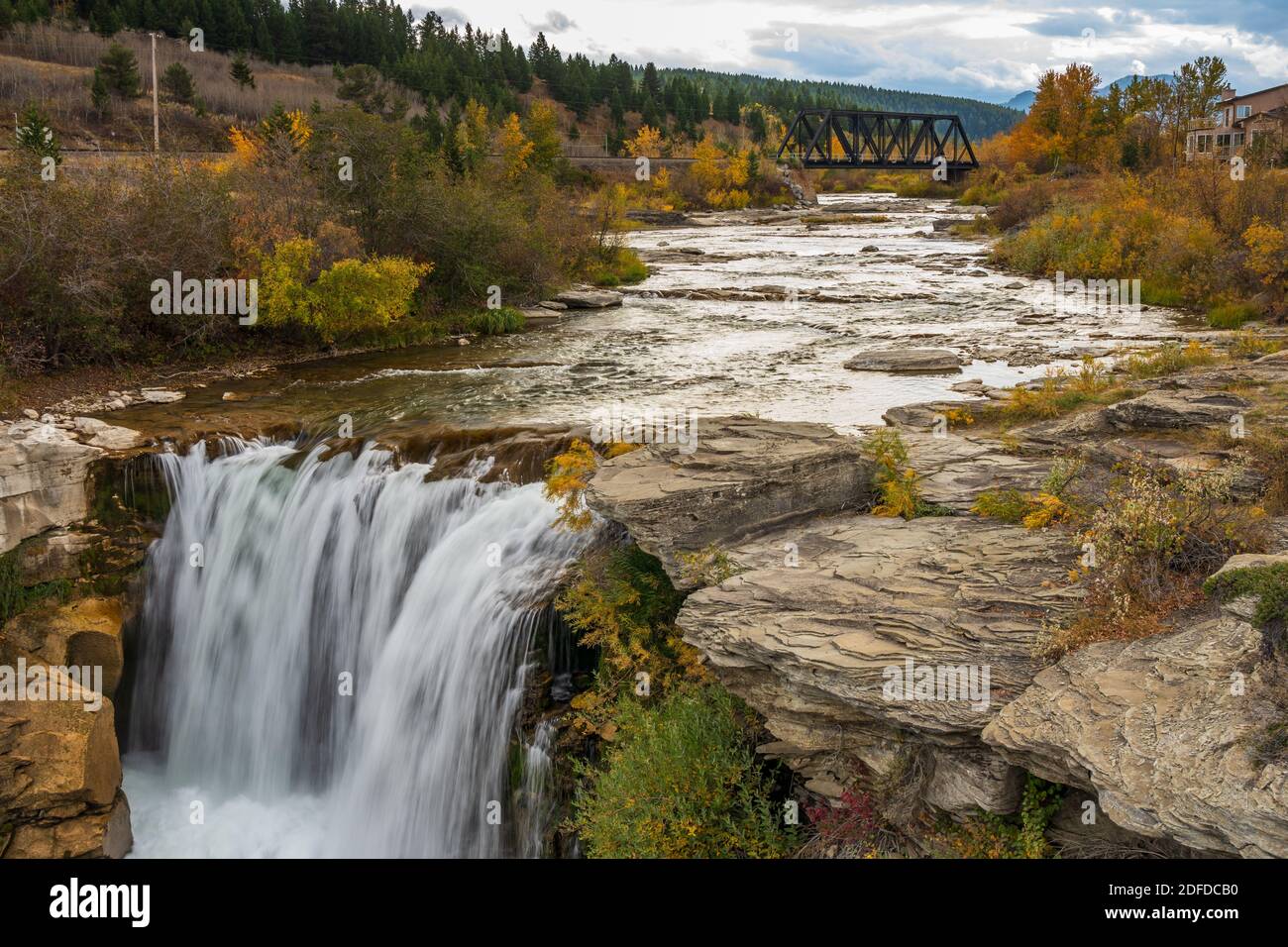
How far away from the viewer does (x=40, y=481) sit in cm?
1484

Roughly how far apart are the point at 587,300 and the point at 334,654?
20018 millimetres

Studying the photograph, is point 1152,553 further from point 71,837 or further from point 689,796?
point 71,837

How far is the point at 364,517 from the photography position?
586 inches

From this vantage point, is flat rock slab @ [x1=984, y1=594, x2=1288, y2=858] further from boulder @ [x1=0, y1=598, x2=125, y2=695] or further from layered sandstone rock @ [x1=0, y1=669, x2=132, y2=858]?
boulder @ [x1=0, y1=598, x2=125, y2=695]

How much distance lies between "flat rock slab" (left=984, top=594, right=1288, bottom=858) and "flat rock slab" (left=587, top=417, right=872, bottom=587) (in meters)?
4.15

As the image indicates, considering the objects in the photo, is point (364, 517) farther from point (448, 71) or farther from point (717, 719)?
point (448, 71)

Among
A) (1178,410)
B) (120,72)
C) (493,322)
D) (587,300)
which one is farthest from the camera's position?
(120,72)

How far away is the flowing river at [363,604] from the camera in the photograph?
40.1 feet

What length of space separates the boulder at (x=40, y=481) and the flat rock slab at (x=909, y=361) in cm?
1517

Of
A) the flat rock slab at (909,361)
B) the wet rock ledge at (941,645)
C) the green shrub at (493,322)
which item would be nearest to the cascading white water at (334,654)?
the wet rock ledge at (941,645)

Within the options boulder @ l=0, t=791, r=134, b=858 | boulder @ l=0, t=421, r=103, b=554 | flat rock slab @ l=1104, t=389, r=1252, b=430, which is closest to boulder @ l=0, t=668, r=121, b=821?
boulder @ l=0, t=791, r=134, b=858

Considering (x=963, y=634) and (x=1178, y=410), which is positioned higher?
(x=1178, y=410)

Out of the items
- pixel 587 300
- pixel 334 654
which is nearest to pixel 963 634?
pixel 334 654

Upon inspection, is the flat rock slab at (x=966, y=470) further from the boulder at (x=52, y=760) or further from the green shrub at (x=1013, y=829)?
the boulder at (x=52, y=760)
